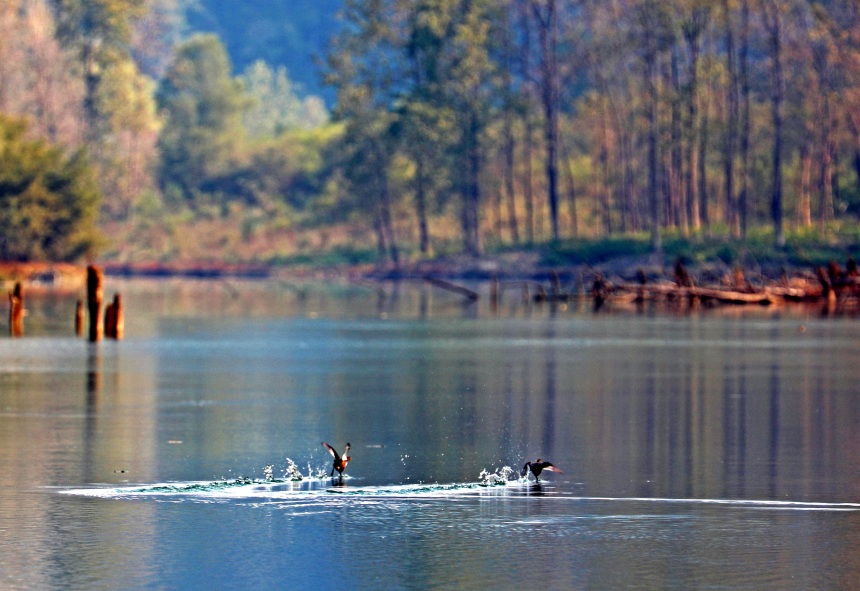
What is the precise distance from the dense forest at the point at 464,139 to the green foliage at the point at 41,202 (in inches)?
5.4

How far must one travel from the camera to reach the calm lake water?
703 inches

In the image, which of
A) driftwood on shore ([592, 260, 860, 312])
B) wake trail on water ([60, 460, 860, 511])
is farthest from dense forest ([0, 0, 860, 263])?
wake trail on water ([60, 460, 860, 511])

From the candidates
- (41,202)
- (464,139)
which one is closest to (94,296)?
(41,202)

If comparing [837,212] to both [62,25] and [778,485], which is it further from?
[778,485]

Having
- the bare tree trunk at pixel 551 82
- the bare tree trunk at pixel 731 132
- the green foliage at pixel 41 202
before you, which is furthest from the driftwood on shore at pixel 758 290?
the green foliage at pixel 41 202

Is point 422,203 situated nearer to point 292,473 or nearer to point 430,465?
point 430,465

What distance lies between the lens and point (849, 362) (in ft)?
144

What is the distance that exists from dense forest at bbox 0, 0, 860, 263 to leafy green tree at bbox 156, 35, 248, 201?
0.26m

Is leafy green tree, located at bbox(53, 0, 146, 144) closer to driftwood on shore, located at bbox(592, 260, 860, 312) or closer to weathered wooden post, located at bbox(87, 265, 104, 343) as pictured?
driftwood on shore, located at bbox(592, 260, 860, 312)

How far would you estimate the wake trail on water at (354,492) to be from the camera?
21.5 metres

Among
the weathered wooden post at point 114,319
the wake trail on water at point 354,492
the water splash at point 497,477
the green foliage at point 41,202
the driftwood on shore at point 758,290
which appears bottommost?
the wake trail on water at point 354,492

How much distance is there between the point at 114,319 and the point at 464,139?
5950 cm

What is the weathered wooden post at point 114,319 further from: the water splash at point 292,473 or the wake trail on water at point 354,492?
the wake trail on water at point 354,492

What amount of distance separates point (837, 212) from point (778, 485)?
8606 centimetres
